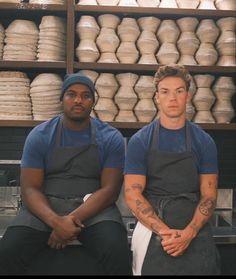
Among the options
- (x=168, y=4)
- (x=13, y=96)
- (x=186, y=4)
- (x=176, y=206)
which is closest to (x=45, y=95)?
(x=13, y=96)

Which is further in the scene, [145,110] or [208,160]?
[145,110]

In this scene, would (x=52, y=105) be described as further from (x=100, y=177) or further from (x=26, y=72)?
(x=100, y=177)

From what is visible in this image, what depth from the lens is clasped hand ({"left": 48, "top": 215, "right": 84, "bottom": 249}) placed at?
2031mm

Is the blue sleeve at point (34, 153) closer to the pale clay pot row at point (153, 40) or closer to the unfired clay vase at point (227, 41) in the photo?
the pale clay pot row at point (153, 40)

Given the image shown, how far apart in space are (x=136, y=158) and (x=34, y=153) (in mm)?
540

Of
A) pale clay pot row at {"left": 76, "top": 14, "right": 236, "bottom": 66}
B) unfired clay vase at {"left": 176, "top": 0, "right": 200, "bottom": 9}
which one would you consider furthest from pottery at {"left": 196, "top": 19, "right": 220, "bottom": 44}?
unfired clay vase at {"left": 176, "top": 0, "right": 200, "bottom": 9}

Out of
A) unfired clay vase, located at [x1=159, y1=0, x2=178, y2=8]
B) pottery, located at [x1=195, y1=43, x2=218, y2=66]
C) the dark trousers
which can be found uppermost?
A: unfired clay vase, located at [x1=159, y1=0, x2=178, y2=8]

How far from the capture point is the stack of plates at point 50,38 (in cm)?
287

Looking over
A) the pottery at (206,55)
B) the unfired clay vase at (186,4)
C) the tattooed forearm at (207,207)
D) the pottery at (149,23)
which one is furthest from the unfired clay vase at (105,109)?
the tattooed forearm at (207,207)

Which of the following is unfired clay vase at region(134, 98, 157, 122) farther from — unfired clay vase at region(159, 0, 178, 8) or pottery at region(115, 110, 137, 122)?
unfired clay vase at region(159, 0, 178, 8)

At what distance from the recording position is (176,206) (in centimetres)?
206

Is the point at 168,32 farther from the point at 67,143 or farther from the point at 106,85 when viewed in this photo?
the point at 67,143

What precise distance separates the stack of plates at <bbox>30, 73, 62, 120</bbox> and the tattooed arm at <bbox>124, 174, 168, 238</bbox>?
0.99 meters

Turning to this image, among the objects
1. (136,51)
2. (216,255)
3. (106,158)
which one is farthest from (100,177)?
(136,51)
